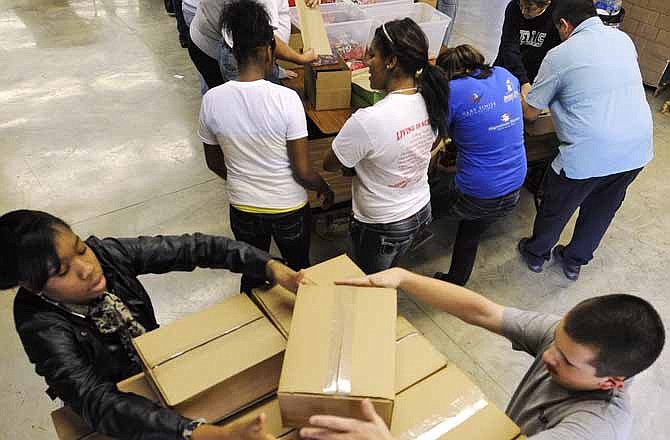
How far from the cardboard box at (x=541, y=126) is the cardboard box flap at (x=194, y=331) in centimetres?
196

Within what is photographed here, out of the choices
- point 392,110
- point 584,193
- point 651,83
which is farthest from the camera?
point 651,83

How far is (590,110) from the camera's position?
2152 millimetres

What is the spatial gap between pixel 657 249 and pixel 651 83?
7.94 feet

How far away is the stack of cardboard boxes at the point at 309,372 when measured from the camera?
100 centimetres

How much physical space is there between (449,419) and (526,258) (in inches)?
76.9

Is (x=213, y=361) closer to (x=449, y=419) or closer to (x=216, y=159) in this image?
(x=449, y=419)

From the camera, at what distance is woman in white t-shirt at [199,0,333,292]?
5.28 feet

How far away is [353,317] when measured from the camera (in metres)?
1.12

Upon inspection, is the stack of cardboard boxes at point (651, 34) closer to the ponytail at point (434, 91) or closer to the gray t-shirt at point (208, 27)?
the ponytail at point (434, 91)

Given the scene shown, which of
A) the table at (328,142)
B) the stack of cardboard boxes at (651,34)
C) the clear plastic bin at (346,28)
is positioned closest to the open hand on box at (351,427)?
the table at (328,142)

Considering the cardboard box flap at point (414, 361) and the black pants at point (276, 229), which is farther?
the black pants at point (276, 229)

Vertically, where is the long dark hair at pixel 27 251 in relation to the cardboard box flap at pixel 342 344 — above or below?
above

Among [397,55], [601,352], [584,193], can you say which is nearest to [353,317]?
[601,352]

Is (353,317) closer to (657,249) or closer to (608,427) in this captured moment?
(608,427)
